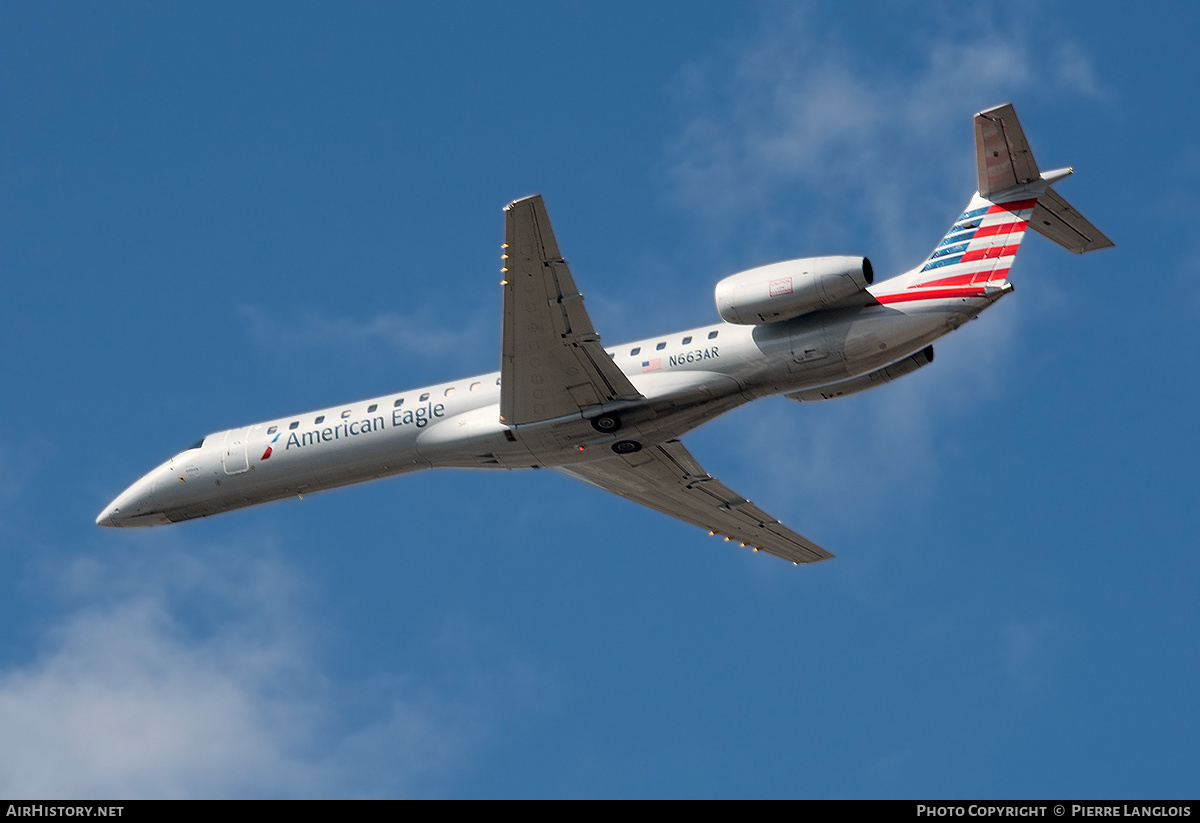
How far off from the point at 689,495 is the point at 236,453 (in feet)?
36.0

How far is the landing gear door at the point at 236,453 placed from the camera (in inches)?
1314

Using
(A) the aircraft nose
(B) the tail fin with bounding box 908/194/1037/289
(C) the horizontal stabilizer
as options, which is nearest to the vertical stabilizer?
(B) the tail fin with bounding box 908/194/1037/289

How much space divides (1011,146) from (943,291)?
3.13 m

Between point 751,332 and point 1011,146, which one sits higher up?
point 1011,146

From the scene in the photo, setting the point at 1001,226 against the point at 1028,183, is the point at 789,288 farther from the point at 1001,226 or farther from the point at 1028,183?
the point at 1028,183

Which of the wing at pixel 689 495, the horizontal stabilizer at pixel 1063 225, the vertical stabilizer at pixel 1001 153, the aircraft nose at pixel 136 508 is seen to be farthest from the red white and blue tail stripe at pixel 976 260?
the aircraft nose at pixel 136 508

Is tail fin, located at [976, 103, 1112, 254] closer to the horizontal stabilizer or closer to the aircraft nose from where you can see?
the horizontal stabilizer

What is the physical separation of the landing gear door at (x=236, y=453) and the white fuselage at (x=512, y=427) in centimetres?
2

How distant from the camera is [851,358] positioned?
28109 millimetres

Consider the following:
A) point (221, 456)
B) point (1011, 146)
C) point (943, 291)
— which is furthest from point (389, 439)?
point (1011, 146)

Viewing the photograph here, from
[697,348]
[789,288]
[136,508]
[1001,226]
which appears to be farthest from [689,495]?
[136,508]

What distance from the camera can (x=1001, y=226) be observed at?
28.4 metres

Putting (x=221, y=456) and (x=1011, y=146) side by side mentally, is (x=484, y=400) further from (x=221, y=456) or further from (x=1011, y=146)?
(x=1011, y=146)

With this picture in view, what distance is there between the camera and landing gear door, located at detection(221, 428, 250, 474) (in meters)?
33.4
